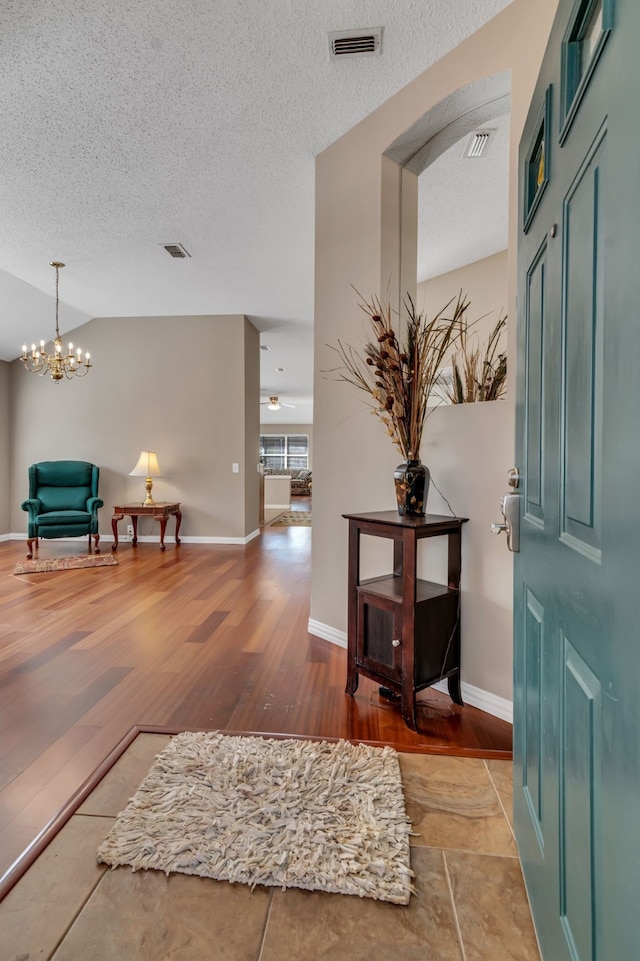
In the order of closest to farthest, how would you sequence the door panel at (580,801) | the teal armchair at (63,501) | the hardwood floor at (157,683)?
the door panel at (580,801), the hardwood floor at (157,683), the teal armchair at (63,501)

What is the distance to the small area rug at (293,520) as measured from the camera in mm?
8039

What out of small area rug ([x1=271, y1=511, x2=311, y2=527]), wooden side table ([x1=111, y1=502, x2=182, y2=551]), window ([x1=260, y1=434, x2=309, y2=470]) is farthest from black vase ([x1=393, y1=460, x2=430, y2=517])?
window ([x1=260, y1=434, x2=309, y2=470])

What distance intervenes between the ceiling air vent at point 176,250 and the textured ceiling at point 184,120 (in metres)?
0.08

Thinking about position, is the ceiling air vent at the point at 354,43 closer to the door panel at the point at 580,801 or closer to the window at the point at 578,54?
the window at the point at 578,54

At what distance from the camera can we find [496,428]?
201 centimetres

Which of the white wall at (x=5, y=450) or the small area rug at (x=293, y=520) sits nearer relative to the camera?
the white wall at (x=5, y=450)

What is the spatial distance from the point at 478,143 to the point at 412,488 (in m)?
2.20

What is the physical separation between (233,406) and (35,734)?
15.7ft

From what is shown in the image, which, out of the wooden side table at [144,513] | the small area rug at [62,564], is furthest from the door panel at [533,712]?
the wooden side table at [144,513]

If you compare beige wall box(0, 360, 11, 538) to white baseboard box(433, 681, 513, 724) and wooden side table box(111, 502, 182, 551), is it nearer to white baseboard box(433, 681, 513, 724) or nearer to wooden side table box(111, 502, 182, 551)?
wooden side table box(111, 502, 182, 551)

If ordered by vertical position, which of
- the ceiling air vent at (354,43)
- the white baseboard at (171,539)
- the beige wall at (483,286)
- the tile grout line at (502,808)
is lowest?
the tile grout line at (502,808)

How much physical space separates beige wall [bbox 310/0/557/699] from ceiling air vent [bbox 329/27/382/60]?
28 centimetres

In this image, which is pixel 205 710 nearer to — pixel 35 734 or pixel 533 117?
pixel 35 734

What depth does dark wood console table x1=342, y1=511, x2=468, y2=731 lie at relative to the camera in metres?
1.86
